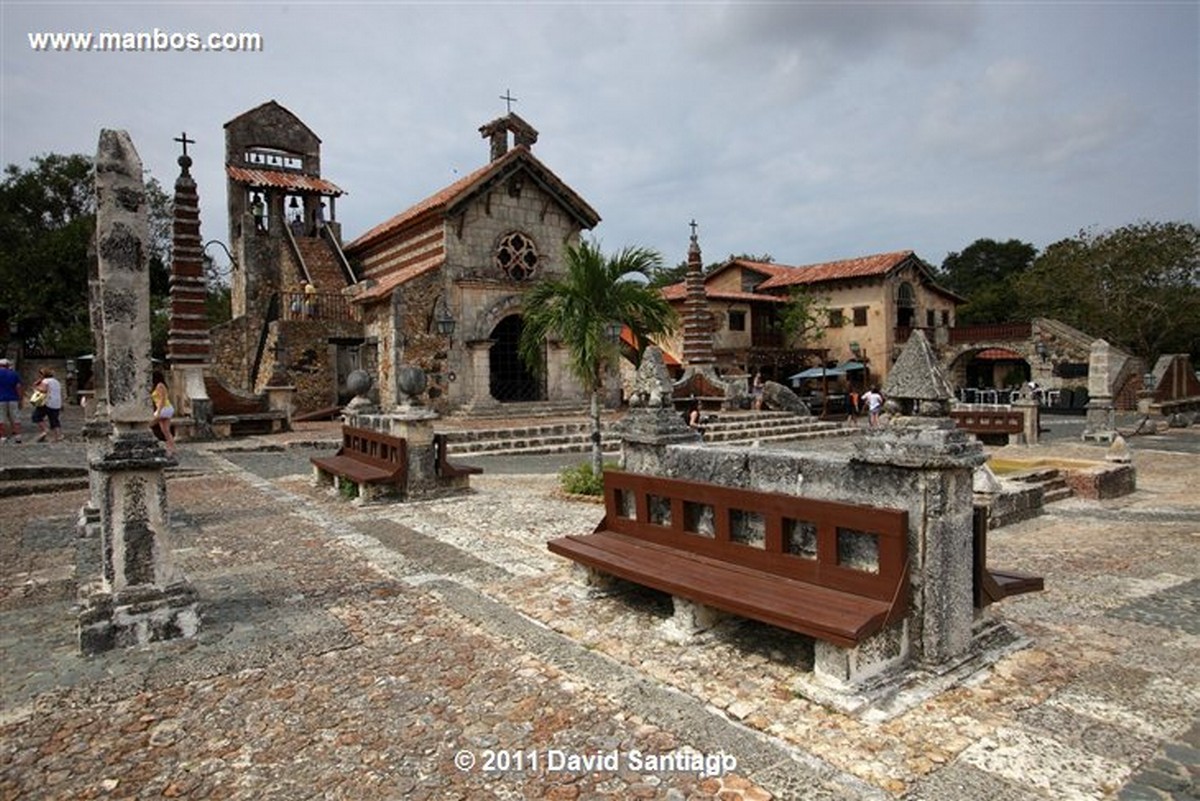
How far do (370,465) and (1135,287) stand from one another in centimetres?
3398

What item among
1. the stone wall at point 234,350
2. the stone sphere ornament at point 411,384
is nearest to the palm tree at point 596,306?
the stone sphere ornament at point 411,384

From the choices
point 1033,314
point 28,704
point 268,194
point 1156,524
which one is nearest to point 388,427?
point 28,704

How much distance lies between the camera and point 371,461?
10.0 m

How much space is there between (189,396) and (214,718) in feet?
52.5

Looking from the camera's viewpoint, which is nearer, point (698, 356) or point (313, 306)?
point (313, 306)

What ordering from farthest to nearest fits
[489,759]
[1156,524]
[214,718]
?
[1156,524] → [214,718] → [489,759]

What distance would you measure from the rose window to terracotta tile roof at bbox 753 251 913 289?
18829 millimetres

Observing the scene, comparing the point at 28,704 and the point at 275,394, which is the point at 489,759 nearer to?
the point at 28,704

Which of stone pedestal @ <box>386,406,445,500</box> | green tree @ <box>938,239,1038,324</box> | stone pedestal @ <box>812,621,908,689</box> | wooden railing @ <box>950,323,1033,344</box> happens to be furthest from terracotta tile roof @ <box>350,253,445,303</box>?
green tree @ <box>938,239,1038,324</box>

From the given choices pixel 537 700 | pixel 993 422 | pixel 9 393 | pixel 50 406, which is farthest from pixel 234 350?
pixel 537 700

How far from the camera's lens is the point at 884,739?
3164mm

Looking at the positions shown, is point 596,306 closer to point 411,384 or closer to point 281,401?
point 411,384

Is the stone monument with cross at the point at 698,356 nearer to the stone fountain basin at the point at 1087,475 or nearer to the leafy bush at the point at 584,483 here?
the stone fountain basin at the point at 1087,475

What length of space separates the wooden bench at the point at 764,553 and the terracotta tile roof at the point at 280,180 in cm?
2568
